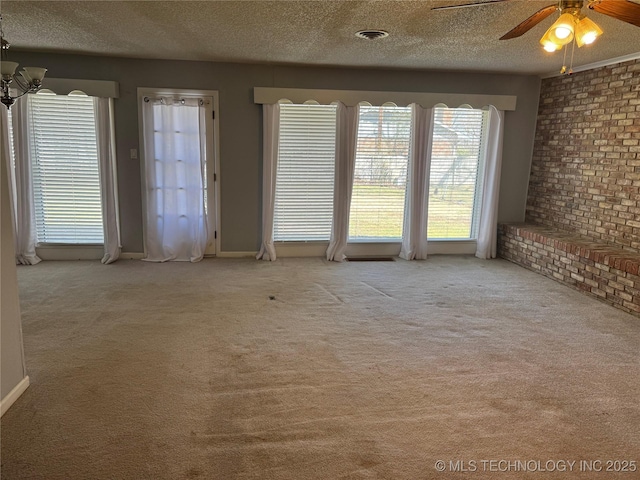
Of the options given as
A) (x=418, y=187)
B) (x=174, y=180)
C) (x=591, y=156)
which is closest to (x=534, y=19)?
(x=591, y=156)

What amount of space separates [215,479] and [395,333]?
74.3 inches

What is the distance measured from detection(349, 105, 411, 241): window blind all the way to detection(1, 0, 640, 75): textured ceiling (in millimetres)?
673

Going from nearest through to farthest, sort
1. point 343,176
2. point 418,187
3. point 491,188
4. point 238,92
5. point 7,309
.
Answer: point 7,309 < point 238,92 < point 343,176 < point 418,187 < point 491,188

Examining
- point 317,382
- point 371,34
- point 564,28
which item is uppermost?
point 371,34

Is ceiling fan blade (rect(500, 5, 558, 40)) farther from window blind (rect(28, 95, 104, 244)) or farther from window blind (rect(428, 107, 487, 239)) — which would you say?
window blind (rect(28, 95, 104, 244))

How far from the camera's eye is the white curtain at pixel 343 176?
5523mm

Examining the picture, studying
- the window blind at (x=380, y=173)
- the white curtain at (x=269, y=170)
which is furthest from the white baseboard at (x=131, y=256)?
the window blind at (x=380, y=173)

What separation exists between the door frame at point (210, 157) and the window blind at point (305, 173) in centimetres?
73

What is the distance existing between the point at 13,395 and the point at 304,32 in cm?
328

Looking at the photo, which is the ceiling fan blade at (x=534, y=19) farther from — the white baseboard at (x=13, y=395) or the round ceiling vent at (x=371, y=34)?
the white baseboard at (x=13, y=395)

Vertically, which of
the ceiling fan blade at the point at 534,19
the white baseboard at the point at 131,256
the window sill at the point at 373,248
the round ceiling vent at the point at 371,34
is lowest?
the white baseboard at the point at 131,256

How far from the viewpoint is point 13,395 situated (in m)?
2.47

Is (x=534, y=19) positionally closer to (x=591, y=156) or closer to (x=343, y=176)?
(x=591, y=156)

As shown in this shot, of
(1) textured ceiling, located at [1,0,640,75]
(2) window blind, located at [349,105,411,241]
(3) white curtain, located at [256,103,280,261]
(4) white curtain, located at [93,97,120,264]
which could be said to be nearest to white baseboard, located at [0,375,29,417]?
(1) textured ceiling, located at [1,0,640,75]
